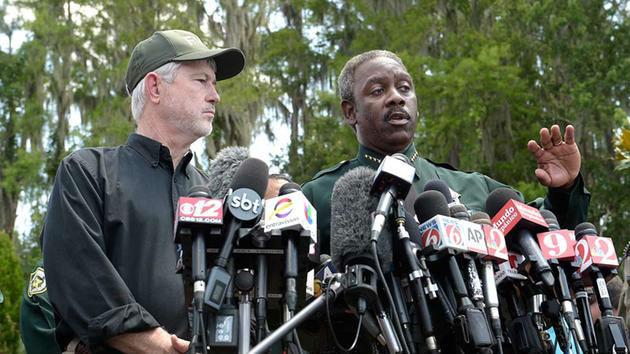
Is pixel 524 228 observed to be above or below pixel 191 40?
below

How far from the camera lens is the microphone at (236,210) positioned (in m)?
3.18

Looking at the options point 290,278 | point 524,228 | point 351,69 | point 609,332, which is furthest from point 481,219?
point 351,69

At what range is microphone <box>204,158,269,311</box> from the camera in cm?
318

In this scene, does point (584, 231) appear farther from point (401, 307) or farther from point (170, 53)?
point (170, 53)

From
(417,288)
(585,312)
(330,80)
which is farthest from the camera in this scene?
(330,80)

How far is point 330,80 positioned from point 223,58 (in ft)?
65.4

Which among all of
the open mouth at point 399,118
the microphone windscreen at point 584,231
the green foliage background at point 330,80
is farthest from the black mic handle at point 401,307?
the green foliage background at point 330,80

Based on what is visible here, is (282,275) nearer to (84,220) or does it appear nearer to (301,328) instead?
(301,328)

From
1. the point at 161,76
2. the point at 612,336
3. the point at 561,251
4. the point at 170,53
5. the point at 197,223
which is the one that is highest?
the point at 170,53

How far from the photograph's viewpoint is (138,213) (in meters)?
4.16

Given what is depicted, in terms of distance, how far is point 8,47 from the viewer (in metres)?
30.6

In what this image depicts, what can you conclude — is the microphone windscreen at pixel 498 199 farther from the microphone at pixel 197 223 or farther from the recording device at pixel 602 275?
the microphone at pixel 197 223

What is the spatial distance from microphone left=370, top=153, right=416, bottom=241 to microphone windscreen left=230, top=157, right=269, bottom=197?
15.8 inches

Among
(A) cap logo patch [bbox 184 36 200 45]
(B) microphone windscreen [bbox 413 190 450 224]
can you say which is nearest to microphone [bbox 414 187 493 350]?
(B) microphone windscreen [bbox 413 190 450 224]
